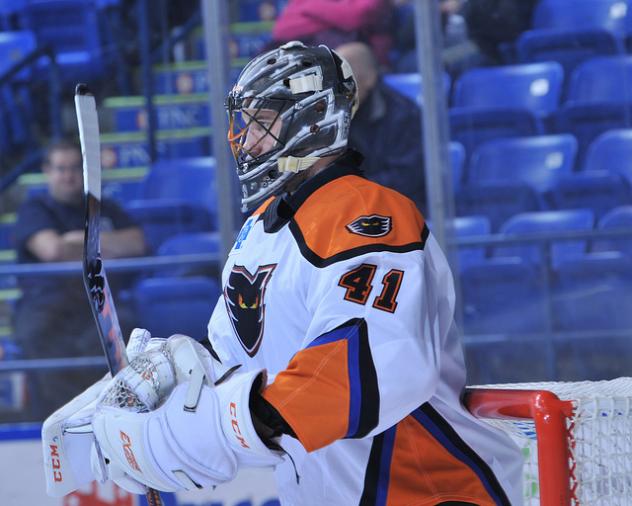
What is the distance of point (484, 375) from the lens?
361 centimetres

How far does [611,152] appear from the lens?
11.9 ft

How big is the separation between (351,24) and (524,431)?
2.21 m

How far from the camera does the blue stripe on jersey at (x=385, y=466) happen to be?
1567 mm

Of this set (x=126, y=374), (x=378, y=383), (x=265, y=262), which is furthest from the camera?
(x=265, y=262)

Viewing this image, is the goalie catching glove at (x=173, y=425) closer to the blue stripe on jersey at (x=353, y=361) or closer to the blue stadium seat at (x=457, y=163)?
the blue stripe on jersey at (x=353, y=361)

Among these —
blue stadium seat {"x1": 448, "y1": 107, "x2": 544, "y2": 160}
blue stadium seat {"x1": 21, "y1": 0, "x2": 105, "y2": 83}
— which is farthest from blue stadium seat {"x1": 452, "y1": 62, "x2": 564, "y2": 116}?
blue stadium seat {"x1": 21, "y1": 0, "x2": 105, "y2": 83}

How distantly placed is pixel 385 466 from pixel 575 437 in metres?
0.27

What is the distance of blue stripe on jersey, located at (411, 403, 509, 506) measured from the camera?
1.57 meters

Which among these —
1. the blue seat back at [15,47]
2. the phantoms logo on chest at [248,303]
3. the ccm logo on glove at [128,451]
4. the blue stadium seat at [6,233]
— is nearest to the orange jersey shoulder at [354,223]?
the phantoms logo on chest at [248,303]

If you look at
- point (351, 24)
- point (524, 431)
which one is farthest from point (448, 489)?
point (351, 24)

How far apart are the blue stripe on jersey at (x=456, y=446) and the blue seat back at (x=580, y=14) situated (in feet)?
7.58

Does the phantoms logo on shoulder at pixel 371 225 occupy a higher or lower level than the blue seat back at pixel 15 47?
lower

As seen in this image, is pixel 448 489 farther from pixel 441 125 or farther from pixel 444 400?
pixel 441 125

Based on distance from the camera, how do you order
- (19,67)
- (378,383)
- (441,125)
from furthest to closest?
(19,67) → (441,125) → (378,383)
